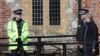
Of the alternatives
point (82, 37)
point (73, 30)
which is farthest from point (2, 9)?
point (82, 37)

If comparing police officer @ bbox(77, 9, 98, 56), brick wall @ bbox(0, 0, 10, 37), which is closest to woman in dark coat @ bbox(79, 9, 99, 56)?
police officer @ bbox(77, 9, 98, 56)

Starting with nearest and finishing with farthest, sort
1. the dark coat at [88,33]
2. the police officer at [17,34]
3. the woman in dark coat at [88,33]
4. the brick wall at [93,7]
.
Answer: the police officer at [17,34], the woman in dark coat at [88,33], the dark coat at [88,33], the brick wall at [93,7]

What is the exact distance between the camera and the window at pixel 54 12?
15312 mm

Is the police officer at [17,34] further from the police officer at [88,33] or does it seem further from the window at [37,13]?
the window at [37,13]

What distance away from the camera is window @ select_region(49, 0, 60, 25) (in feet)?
50.2

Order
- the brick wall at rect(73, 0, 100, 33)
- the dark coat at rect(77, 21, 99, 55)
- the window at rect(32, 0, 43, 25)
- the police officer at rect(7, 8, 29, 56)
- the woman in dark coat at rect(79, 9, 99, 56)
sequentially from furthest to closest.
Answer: the window at rect(32, 0, 43, 25) < the brick wall at rect(73, 0, 100, 33) < the dark coat at rect(77, 21, 99, 55) < the woman in dark coat at rect(79, 9, 99, 56) < the police officer at rect(7, 8, 29, 56)

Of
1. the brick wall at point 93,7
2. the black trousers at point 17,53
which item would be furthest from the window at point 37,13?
the black trousers at point 17,53

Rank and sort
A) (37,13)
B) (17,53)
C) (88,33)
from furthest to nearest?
1. (37,13)
2. (88,33)
3. (17,53)

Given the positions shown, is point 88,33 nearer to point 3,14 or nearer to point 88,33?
point 88,33

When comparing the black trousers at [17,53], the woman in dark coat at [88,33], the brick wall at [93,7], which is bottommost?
the black trousers at [17,53]

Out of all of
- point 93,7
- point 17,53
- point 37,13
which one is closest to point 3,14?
point 37,13

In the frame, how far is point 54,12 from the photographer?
50.2 feet

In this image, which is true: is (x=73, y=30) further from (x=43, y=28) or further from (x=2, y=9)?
(x=2, y=9)

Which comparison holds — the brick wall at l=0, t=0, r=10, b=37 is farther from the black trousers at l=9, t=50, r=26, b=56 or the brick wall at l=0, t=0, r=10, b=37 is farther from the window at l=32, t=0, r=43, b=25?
the black trousers at l=9, t=50, r=26, b=56
